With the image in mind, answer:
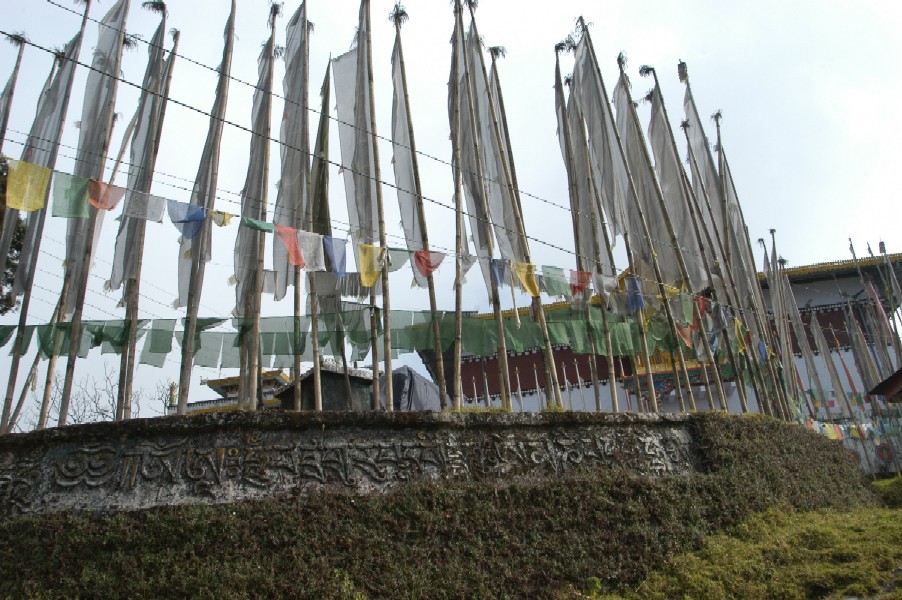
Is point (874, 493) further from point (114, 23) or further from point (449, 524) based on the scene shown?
point (114, 23)

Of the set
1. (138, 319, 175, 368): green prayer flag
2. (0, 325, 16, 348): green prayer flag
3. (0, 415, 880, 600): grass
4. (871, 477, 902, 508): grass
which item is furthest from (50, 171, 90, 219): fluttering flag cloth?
(871, 477, 902, 508): grass

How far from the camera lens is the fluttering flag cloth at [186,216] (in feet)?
25.0

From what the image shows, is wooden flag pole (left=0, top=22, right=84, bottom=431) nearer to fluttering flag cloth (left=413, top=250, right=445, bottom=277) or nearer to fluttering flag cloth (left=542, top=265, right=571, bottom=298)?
fluttering flag cloth (left=413, top=250, right=445, bottom=277)

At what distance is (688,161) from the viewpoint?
1559 centimetres

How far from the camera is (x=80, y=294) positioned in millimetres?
9562

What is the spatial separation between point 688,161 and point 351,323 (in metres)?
9.80

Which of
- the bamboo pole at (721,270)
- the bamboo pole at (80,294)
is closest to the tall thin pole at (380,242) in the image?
the bamboo pole at (80,294)

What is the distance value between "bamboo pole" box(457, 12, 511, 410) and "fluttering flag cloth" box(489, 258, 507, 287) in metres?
0.05

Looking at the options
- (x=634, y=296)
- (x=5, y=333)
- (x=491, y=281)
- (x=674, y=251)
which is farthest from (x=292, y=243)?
(x=674, y=251)

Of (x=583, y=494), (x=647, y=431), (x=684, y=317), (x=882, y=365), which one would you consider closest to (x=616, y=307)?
(x=684, y=317)

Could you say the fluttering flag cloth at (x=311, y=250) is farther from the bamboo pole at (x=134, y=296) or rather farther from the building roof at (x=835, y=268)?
the building roof at (x=835, y=268)

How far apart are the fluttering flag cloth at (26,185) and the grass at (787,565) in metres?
6.76

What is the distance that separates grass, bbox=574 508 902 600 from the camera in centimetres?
557

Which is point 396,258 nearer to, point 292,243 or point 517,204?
point 292,243
